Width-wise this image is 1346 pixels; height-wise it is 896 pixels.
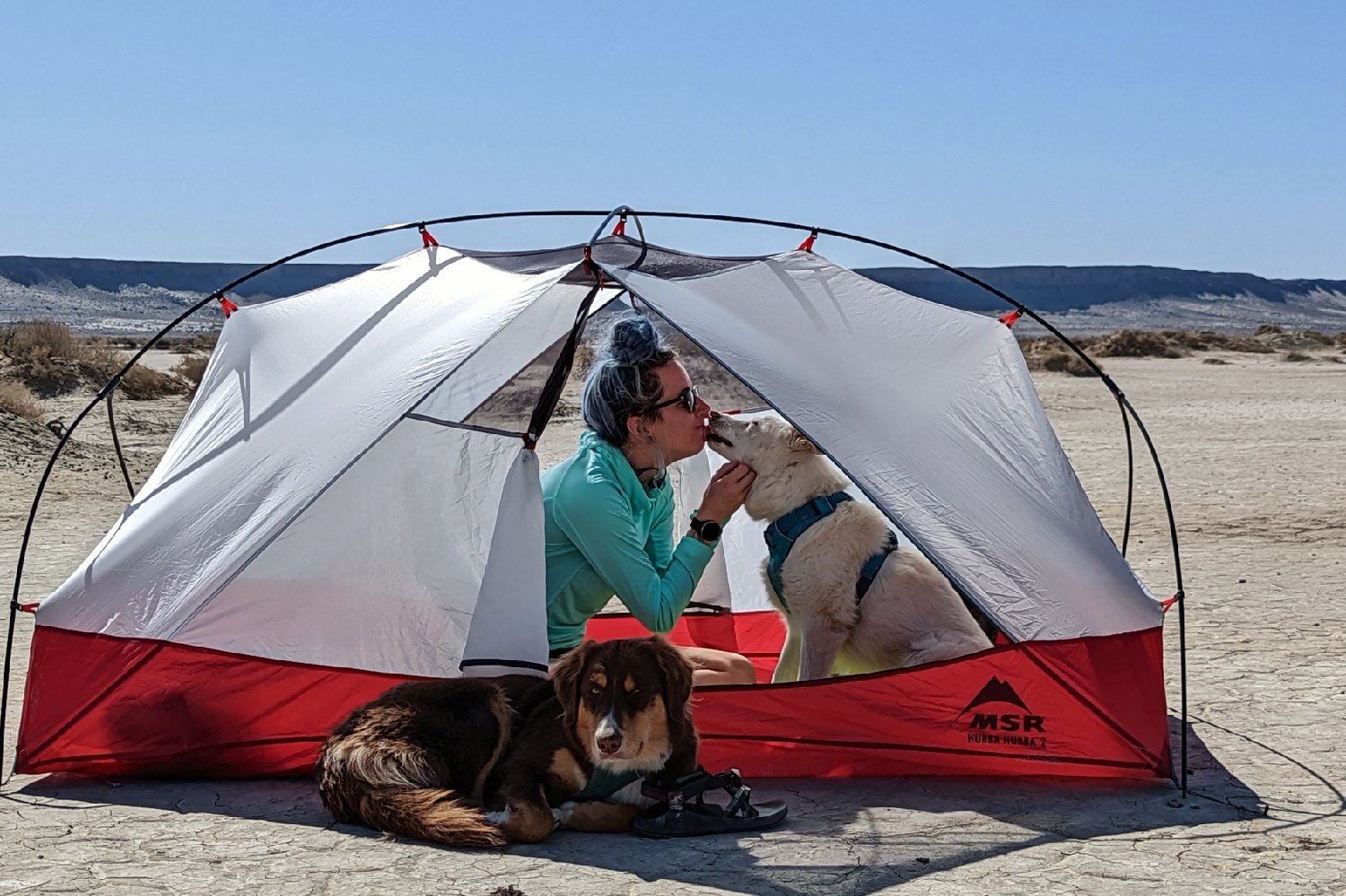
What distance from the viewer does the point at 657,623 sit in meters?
4.56

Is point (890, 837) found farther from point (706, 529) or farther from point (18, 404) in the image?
point (18, 404)

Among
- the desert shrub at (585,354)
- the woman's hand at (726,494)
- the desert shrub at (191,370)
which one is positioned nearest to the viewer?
the woman's hand at (726,494)

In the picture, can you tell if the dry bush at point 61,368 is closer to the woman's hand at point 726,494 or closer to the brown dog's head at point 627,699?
the woman's hand at point 726,494

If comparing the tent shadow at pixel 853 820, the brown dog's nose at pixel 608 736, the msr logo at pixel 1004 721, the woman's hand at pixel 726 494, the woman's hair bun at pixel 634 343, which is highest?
the woman's hair bun at pixel 634 343

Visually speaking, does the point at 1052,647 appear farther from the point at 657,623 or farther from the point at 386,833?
the point at 386,833

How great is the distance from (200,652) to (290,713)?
370 mm

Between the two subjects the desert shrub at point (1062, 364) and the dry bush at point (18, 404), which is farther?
the desert shrub at point (1062, 364)

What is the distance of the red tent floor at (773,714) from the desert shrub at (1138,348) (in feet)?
132

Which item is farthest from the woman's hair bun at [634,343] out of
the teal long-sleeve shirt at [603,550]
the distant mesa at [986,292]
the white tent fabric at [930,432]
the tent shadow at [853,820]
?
the distant mesa at [986,292]

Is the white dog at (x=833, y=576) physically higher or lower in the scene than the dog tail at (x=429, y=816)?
higher

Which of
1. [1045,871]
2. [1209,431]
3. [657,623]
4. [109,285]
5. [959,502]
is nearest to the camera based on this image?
[1045,871]

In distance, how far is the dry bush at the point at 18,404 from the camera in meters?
15.5

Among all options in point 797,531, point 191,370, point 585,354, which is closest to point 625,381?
point 797,531

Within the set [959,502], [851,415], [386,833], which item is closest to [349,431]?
[386,833]
